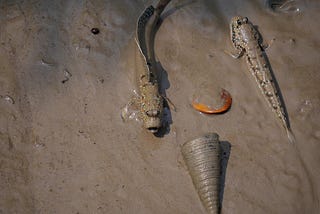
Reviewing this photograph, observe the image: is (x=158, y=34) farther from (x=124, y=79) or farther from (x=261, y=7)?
(x=261, y=7)

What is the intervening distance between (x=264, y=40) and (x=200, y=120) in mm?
1908

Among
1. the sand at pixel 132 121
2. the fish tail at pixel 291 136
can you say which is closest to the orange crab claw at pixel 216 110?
the sand at pixel 132 121

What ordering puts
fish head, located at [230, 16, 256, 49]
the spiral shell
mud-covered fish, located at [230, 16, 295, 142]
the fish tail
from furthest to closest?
fish head, located at [230, 16, 256, 49], mud-covered fish, located at [230, 16, 295, 142], the fish tail, the spiral shell

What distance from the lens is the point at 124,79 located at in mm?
5320

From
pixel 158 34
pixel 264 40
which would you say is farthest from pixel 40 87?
pixel 264 40

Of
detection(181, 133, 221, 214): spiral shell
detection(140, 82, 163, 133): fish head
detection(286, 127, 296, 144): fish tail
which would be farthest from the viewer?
detection(286, 127, 296, 144): fish tail

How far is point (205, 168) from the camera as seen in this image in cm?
452

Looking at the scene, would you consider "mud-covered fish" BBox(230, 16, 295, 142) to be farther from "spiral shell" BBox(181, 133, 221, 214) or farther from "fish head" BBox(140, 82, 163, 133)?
"fish head" BBox(140, 82, 163, 133)

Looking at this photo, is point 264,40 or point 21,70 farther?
point 264,40

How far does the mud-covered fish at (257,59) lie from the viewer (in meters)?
5.34

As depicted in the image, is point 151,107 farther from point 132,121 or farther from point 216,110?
point 216,110

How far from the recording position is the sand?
460 cm

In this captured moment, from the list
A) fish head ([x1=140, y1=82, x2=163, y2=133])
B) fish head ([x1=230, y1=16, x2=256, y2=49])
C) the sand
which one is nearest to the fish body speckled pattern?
fish head ([x1=140, y1=82, x2=163, y2=133])

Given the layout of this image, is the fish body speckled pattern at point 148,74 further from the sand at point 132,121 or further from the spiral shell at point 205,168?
the spiral shell at point 205,168
